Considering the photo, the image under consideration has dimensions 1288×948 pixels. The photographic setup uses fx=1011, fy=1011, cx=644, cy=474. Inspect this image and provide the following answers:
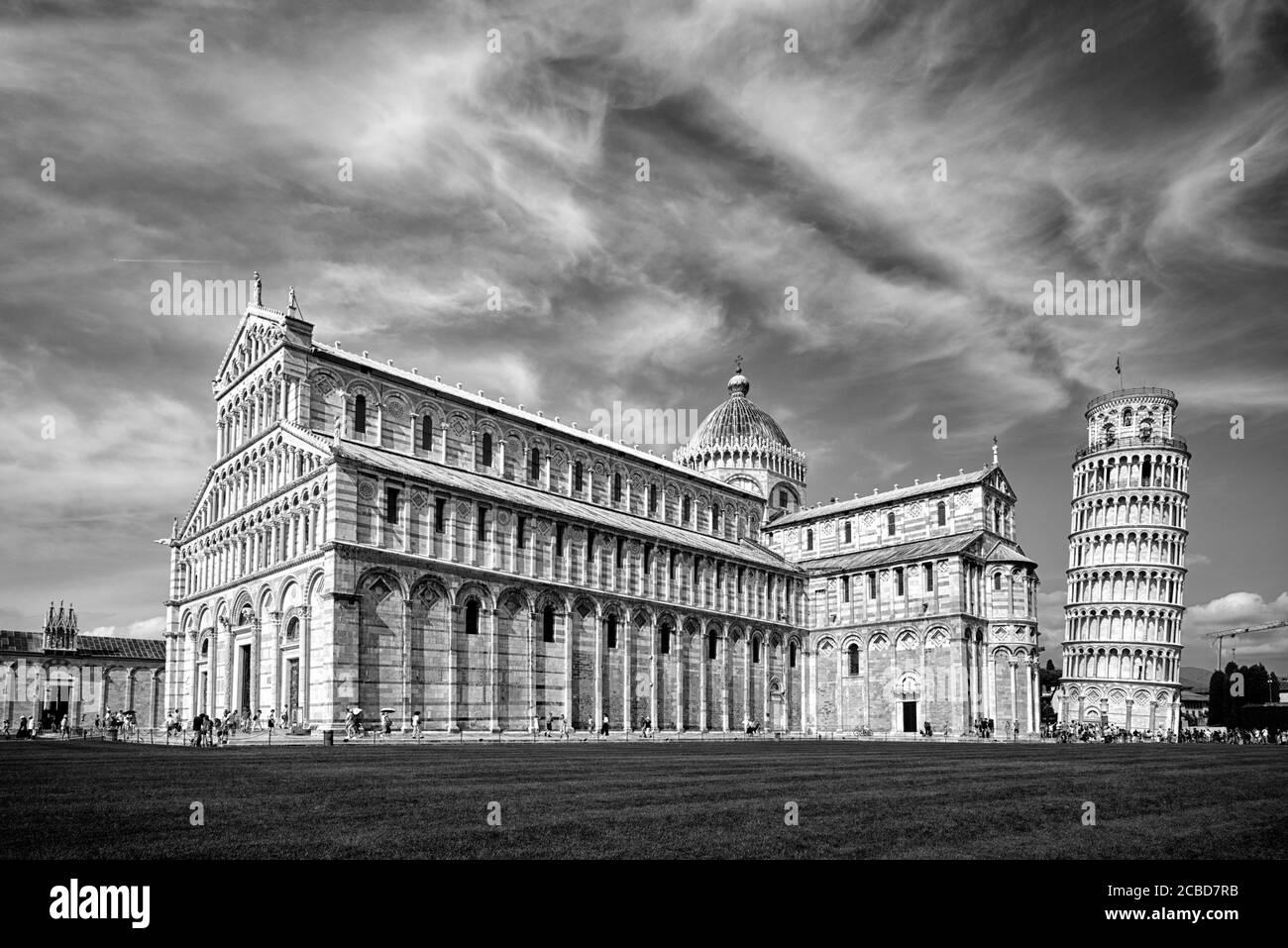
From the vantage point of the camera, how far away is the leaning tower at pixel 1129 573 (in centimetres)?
8825

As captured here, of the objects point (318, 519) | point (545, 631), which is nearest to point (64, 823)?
point (318, 519)

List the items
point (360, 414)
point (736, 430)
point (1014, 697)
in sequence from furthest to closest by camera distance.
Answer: point (736, 430) → point (1014, 697) → point (360, 414)

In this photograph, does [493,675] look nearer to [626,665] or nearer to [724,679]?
[626,665]

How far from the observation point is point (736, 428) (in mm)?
86500

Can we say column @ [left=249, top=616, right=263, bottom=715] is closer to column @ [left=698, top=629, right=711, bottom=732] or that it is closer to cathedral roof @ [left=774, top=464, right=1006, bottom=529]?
column @ [left=698, top=629, right=711, bottom=732]

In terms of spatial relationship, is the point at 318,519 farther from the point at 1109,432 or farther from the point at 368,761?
the point at 1109,432

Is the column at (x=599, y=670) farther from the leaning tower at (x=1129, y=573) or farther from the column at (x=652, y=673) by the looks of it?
the leaning tower at (x=1129, y=573)

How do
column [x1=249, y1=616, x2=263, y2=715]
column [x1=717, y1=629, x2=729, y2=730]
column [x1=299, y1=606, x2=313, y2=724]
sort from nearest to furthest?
column [x1=299, y1=606, x2=313, y2=724], column [x1=249, y1=616, x2=263, y2=715], column [x1=717, y1=629, x2=729, y2=730]

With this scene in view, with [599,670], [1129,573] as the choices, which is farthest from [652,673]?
[1129,573]

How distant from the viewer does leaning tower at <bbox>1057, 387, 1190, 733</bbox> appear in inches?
3474

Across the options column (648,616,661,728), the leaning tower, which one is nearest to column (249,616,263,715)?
column (648,616,661,728)

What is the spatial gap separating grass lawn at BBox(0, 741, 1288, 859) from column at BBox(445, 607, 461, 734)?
24.6 m

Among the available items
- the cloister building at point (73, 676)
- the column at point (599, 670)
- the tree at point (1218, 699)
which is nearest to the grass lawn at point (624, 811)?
the column at point (599, 670)

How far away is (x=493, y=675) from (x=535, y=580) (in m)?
5.60
